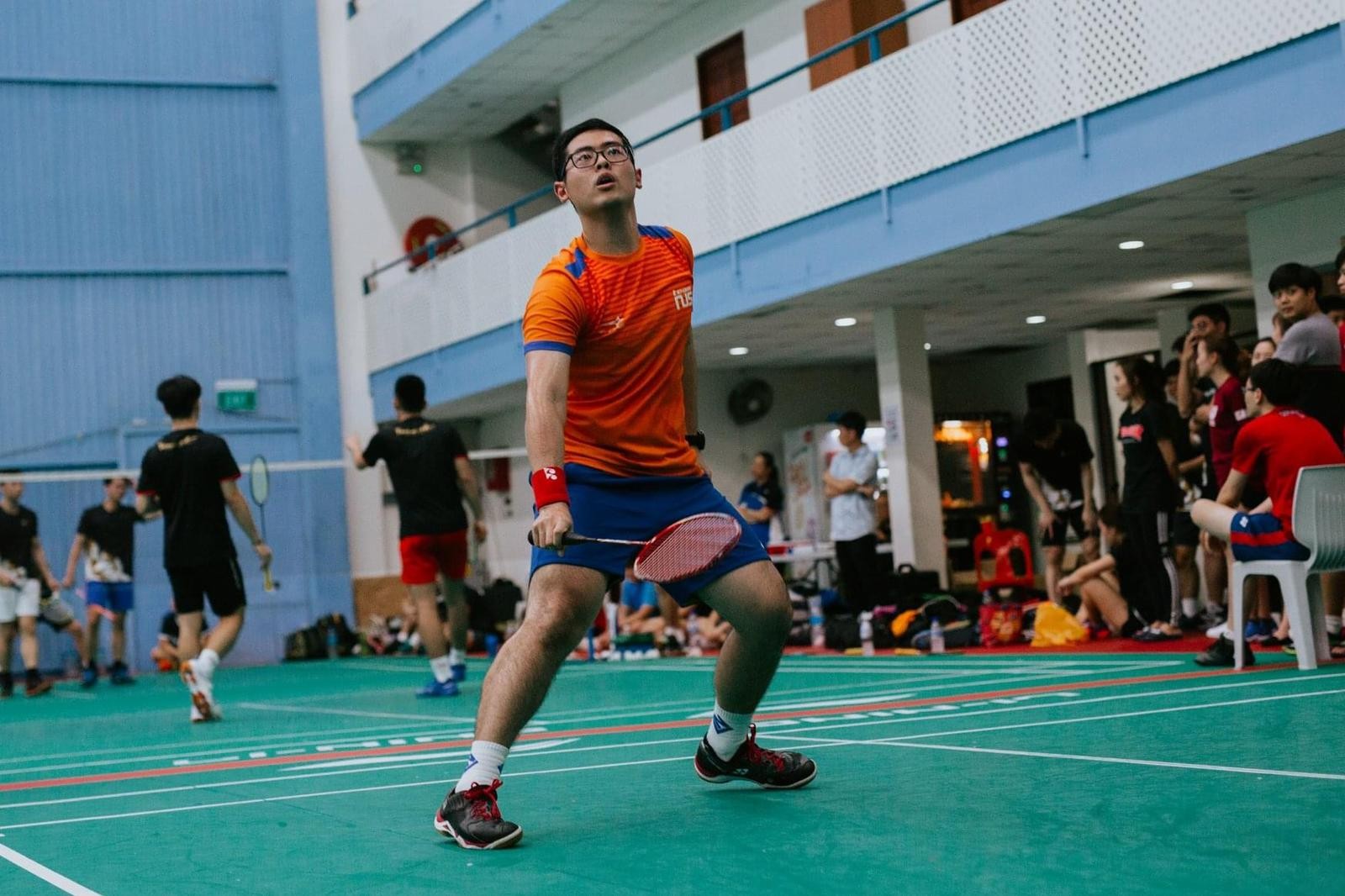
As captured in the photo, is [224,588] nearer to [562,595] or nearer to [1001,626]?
[562,595]

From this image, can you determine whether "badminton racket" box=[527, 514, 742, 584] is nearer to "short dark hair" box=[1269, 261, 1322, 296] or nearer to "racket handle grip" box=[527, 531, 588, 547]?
"racket handle grip" box=[527, 531, 588, 547]

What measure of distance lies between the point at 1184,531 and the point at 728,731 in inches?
335

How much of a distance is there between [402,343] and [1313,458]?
18.4 metres

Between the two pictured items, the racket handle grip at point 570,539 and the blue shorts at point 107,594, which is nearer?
the racket handle grip at point 570,539

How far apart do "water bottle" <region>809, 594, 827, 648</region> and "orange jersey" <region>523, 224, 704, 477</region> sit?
10.7 m

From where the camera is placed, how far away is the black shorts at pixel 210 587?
10.6 m

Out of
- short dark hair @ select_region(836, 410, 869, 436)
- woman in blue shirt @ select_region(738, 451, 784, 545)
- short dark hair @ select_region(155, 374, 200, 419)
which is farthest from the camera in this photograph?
woman in blue shirt @ select_region(738, 451, 784, 545)

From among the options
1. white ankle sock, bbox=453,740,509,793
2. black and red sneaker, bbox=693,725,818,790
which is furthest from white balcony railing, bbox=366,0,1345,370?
white ankle sock, bbox=453,740,509,793

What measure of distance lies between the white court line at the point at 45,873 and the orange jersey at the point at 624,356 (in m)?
1.83

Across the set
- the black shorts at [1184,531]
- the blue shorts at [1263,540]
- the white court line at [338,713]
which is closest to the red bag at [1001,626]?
the black shorts at [1184,531]

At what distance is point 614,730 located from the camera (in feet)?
27.1

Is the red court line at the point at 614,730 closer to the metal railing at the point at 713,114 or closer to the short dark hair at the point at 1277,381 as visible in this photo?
the short dark hair at the point at 1277,381

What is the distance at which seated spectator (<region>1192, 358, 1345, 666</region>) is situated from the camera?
8555 mm

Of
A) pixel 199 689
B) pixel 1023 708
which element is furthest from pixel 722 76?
pixel 1023 708
